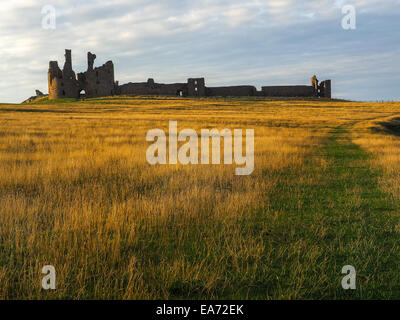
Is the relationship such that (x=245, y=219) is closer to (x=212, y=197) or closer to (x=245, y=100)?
(x=212, y=197)

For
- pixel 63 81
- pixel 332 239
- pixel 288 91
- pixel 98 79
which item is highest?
pixel 98 79

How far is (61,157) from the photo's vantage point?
12.2m

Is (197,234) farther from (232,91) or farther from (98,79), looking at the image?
(98,79)

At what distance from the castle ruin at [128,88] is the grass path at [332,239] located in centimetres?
6462

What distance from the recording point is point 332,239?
538 cm

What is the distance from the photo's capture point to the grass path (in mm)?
3987

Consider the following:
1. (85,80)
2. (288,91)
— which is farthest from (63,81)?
(288,91)

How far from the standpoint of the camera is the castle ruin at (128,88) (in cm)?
7088

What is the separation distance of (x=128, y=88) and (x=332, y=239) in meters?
73.2

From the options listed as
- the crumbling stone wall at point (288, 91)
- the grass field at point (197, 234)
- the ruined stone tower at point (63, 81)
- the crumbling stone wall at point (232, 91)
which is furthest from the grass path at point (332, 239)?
the ruined stone tower at point (63, 81)

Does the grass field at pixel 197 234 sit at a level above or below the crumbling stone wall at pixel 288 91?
below

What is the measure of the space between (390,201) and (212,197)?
378 cm

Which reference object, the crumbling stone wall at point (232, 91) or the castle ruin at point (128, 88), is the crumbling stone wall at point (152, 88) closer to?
the castle ruin at point (128, 88)
